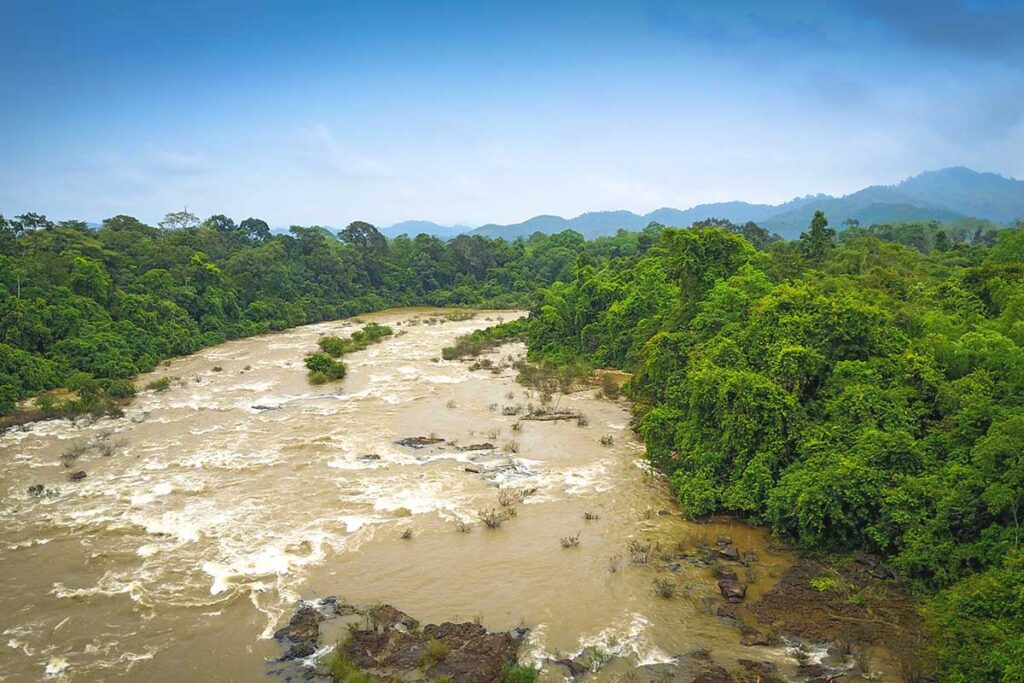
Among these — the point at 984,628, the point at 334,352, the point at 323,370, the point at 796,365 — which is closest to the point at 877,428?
the point at 796,365

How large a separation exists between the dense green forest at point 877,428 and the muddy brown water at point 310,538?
4.37 ft

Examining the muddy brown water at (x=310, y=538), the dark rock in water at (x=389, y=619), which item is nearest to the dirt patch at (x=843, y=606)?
the muddy brown water at (x=310, y=538)

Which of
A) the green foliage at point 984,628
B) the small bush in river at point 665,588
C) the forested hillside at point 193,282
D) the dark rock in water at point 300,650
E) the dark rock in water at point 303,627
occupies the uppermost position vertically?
the forested hillside at point 193,282

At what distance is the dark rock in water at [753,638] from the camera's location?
9344mm

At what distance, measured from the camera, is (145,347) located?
29.1 meters

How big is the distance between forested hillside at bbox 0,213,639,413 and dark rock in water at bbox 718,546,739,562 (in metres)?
21.5

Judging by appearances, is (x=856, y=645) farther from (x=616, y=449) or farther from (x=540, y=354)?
(x=540, y=354)

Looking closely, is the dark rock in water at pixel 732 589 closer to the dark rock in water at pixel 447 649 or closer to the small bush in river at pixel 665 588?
the small bush in river at pixel 665 588

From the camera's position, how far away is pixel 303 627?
9875 millimetres

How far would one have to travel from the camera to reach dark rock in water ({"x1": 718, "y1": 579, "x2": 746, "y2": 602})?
10.5 m

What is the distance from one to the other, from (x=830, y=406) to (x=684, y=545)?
423 cm

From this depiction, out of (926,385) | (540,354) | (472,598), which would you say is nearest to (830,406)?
(926,385)

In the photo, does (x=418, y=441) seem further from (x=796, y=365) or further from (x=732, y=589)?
(x=796, y=365)

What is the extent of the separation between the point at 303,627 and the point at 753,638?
6.94 m
